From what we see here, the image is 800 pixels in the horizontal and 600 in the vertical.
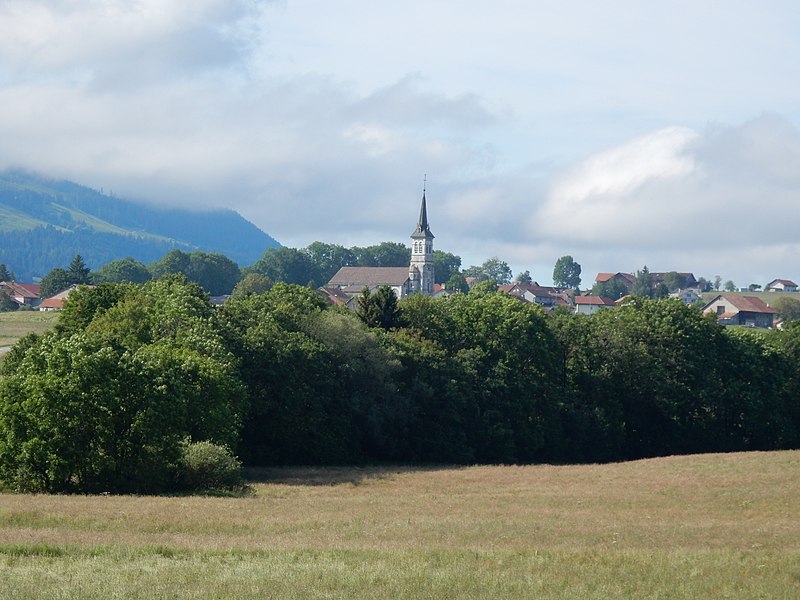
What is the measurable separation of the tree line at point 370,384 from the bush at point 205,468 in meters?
0.44

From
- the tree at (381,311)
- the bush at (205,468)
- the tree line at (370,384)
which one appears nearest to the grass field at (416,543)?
the bush at (205,468)

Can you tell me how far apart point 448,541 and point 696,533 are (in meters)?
7.91

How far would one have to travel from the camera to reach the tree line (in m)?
48.4

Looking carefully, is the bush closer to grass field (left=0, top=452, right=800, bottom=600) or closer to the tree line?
the tree line

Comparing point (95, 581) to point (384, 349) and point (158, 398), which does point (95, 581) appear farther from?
point (384, 349)

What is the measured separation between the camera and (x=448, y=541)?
31.5 m

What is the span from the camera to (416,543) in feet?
101

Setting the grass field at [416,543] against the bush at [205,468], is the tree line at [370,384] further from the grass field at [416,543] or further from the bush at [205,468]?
the grass field at [416,543]

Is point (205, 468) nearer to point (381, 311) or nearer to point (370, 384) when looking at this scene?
point (370, 384)

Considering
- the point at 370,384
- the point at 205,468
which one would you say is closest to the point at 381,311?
the point at 370,384

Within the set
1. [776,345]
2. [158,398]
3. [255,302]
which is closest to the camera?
[158,398]

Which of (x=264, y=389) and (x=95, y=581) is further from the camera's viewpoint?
(x=264, y=389)

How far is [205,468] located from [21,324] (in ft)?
355

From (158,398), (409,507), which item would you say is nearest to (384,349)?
(158,398)
